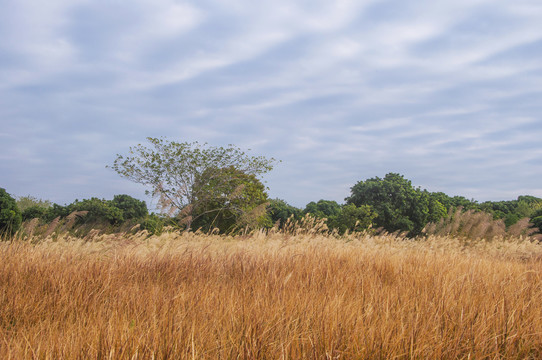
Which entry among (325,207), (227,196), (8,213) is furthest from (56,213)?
(325,207)

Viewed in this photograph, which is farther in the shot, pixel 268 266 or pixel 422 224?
pixel 422 224

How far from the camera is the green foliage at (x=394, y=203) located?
21.9 meters

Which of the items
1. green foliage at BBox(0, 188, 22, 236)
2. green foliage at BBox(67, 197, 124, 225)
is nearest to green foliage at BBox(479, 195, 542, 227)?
green foliage at BBox(67, 197, 124, 225)

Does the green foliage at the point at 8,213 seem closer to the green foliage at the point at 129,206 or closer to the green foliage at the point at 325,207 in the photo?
the green foliage at the point at 129,206

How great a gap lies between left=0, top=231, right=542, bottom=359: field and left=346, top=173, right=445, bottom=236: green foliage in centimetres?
1564

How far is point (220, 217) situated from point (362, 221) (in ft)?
23.7

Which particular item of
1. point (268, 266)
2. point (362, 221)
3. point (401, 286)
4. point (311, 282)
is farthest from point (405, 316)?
point (362, 221)

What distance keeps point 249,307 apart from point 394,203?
20907 mm

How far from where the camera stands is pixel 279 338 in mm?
2461

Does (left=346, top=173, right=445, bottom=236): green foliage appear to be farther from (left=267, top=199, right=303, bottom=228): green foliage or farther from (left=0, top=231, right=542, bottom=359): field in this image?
(left=0, top=231, right=542, bottom=359): field

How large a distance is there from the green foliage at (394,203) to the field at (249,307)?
51.3 feet

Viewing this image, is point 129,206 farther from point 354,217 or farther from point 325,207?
point 325,207

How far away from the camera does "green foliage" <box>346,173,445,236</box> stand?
2191 centimetres

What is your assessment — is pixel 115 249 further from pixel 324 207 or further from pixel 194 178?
pixel 324 207
